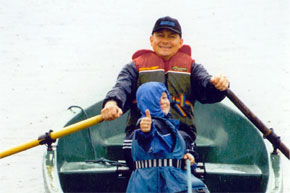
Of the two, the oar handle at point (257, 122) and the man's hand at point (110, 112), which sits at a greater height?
the man's hand at point (110, 112)

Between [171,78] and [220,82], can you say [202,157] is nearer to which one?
[171,78]

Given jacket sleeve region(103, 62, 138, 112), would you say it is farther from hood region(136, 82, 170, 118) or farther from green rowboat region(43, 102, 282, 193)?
green rowboat region(43, 102, 282, 193)

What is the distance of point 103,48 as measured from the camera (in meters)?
4.98

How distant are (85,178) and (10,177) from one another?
1.83 meters

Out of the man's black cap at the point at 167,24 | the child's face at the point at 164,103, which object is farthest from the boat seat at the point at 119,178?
the man's black cap at the point at 167,24

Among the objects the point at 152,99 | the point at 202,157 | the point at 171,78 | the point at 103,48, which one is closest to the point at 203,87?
the point at 171,78

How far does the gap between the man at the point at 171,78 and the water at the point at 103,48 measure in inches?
90.2

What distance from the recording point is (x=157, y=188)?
1.73 m

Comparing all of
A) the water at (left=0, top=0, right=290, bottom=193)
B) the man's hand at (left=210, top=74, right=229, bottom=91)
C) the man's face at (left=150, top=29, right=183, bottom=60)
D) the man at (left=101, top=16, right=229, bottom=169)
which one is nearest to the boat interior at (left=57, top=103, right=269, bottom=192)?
the man at (left=101, top=16, right=229, bottom=169)

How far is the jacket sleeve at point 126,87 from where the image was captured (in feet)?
6.85

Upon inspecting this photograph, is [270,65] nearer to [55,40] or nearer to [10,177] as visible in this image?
[55,40]

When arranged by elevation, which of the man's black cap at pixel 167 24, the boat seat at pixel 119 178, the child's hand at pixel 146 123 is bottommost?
the boat seat at pixel 119 178

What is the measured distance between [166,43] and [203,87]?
0.31 metres

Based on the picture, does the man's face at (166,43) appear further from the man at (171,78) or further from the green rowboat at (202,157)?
the green rowboat at (202,157)
